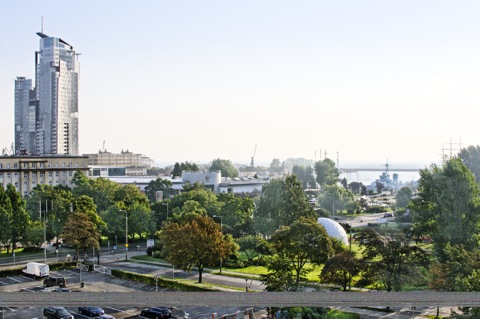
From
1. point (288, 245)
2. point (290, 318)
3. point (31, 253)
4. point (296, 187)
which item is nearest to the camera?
point (290, 318)

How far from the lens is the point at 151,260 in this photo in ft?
153

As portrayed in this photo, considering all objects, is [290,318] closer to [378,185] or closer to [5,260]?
[5,260]

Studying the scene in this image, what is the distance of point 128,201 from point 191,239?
28.2 meters

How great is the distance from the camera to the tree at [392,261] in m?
28.7

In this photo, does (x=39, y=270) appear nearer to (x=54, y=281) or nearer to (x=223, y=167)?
(x=54, y=281)

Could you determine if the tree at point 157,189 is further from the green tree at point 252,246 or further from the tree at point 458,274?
the tree at point 458,274

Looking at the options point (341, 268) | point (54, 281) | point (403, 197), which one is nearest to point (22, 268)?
point (54, 281)

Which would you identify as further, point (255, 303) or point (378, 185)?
point (378, 185)

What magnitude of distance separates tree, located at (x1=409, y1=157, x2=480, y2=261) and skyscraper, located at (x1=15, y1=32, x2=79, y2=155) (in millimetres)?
132373

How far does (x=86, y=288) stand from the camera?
117ft

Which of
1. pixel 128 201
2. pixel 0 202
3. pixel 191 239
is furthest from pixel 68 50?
pixel 191 239

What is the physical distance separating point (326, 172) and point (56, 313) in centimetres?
9451

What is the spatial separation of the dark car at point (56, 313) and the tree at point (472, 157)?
88.2 meters

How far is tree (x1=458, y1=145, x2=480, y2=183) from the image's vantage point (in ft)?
326
